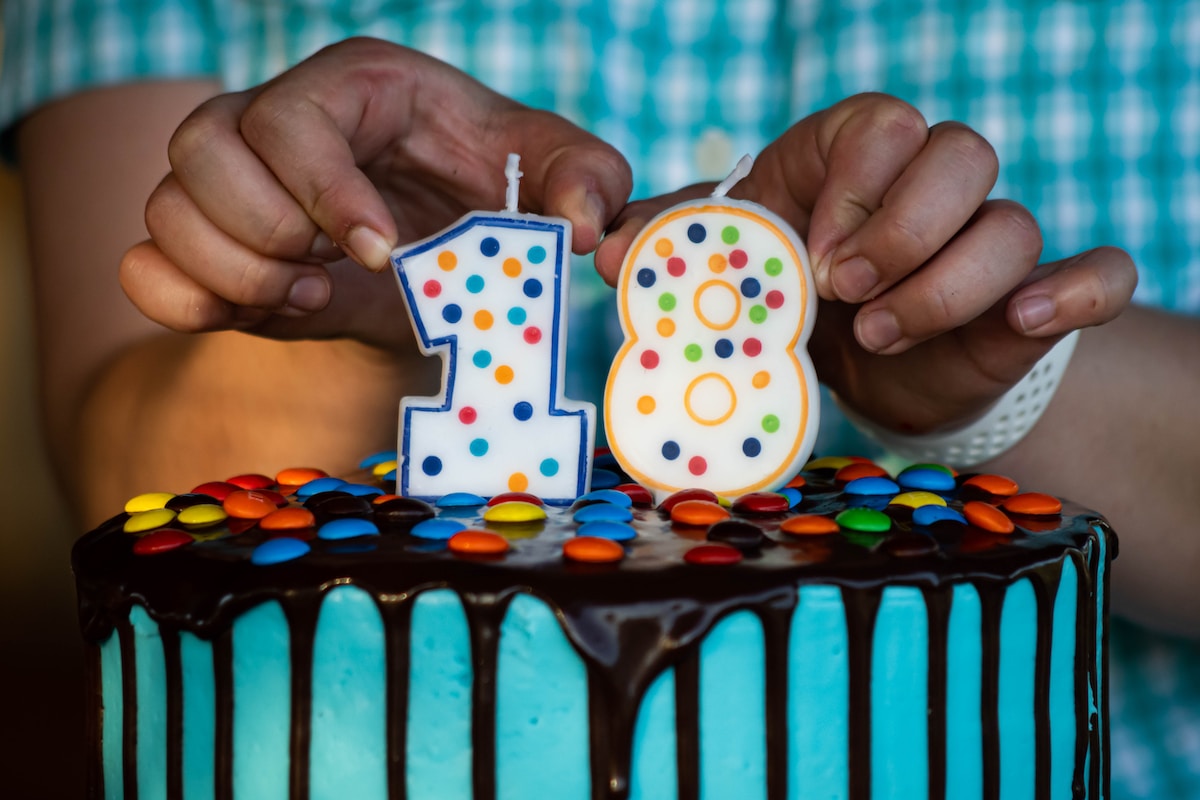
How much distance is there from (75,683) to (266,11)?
53.3 inches

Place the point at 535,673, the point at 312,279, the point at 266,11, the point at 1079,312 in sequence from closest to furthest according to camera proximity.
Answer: the point at 535,673, the point at 1079,312, the point at 312,279, the point at 266,11

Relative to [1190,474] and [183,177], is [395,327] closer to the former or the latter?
[183,177]

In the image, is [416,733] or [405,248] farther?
[405,248]

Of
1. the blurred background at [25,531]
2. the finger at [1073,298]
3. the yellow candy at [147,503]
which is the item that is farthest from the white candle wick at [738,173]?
the blurred background at [25,531]

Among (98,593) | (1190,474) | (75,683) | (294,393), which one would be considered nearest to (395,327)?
(294,393)

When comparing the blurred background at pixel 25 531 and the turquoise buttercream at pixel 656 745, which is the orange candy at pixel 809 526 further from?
the blurred background at pixel 25 531

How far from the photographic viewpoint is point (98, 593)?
0.80 m

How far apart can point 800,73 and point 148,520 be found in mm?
1289

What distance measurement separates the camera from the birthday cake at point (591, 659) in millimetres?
702

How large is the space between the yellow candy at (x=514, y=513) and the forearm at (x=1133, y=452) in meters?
0.72

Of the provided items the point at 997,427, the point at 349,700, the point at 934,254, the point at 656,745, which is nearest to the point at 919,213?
the point at 934,254

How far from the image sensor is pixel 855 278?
0.94m

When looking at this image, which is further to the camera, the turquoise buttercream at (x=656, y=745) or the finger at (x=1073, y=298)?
the finger at (x=1073, y=298)

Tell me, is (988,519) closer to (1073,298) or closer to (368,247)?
(1073,298)
